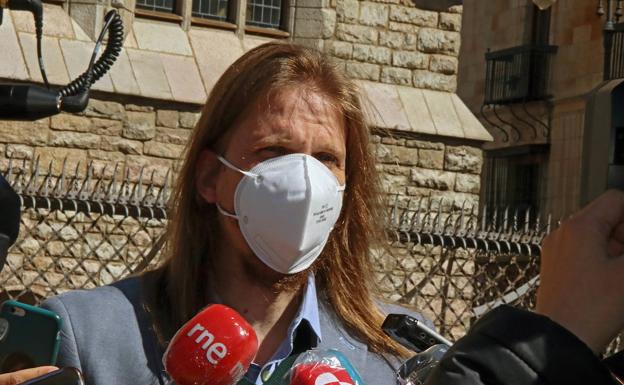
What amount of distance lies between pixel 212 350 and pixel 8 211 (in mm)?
1309

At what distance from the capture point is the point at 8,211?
3.43 meters

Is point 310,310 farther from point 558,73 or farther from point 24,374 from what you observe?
point 558,73

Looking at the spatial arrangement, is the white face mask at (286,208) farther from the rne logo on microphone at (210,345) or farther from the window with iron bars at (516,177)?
the window with iron bars at (516,177)

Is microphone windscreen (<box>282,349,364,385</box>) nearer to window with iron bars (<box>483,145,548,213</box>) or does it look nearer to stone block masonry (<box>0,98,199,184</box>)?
stone block masonry (<box>0,98,199,184</box>)

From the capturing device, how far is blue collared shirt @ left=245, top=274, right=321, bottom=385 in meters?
2.96

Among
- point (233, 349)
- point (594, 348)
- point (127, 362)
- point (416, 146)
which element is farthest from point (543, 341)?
point (416, 146)

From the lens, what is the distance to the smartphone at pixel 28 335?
2.54 meters

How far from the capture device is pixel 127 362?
2.91 meters

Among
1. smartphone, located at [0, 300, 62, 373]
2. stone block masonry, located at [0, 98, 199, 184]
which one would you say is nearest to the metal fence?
stone block masonry, located at [0, 98, 199, 184]

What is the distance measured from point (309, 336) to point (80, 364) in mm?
475

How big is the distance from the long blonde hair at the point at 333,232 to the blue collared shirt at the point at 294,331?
0.08m

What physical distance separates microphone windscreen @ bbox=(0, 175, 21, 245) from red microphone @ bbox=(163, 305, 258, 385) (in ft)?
3.96

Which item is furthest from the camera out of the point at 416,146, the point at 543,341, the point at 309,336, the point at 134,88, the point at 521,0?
the point at 521,0

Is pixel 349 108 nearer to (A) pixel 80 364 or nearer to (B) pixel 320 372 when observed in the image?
(A) pixel 80 364
